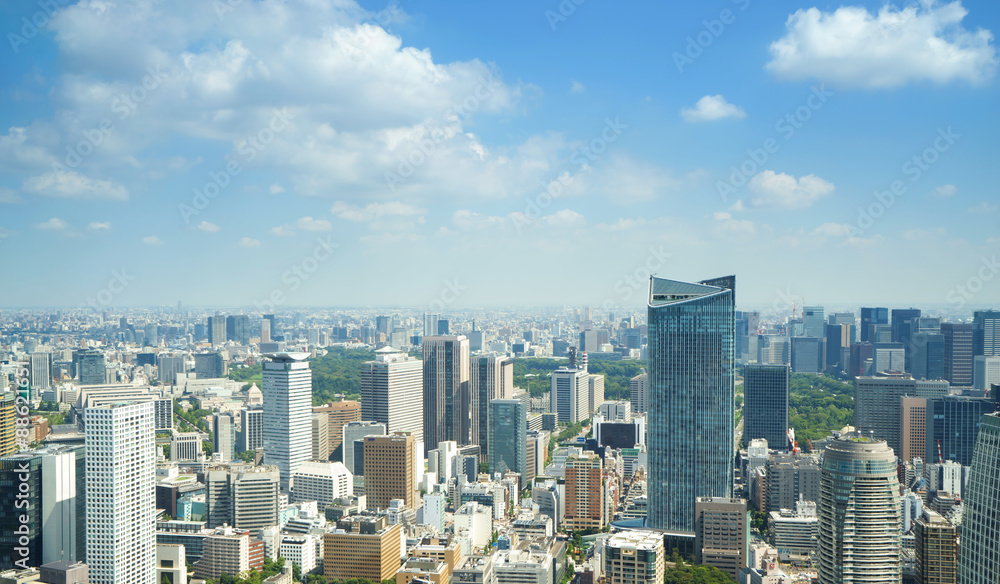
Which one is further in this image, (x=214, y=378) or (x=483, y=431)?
(x=214, y=378)

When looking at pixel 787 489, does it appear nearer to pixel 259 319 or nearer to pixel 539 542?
pixel 539 542

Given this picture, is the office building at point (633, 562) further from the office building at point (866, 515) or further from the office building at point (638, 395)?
the office building at point (638, 395)

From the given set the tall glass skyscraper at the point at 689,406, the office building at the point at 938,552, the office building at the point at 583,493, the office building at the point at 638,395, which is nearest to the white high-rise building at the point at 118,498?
the office building at the point at 583,493

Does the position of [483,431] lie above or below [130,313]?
below

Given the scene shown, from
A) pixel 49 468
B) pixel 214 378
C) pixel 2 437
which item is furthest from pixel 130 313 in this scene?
pixel 49 468

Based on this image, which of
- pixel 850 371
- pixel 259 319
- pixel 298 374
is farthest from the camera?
pixel 259 319

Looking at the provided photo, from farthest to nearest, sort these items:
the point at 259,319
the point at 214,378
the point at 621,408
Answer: the point at 259,319 → the point at 214,378 → the point at 621,408

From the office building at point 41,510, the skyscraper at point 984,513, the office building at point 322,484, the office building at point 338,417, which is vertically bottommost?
the office building at point 322,484
